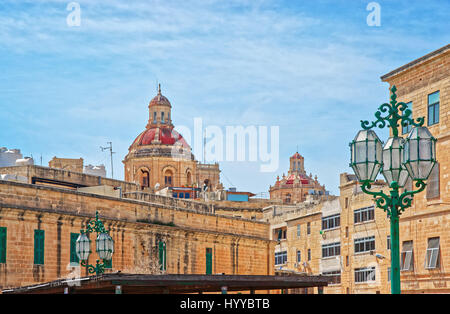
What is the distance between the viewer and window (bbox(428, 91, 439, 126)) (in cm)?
2972

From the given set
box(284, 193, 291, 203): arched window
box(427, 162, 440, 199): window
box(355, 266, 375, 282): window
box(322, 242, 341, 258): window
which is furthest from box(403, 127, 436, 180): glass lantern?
box(284, 193, 291, 203): arched window

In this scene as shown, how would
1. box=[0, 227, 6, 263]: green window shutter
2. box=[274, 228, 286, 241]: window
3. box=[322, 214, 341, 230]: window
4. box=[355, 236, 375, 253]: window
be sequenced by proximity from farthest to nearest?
box=[274, 228, 286, 241]: window
box=[322, 214, 341, 230]: window
box=[355, 236, 375, 253]: window
box=[0, 227, 6, 263]: green window shutter

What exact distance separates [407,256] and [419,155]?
56.5 feet

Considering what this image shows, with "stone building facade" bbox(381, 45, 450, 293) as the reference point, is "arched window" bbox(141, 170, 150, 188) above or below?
above

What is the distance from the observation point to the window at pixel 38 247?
32938mm

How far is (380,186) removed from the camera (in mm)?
52125

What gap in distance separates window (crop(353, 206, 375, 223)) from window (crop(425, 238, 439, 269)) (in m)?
19.3

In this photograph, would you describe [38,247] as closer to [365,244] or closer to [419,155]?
[419,155]

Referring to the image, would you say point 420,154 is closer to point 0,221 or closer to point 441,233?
point 441,233

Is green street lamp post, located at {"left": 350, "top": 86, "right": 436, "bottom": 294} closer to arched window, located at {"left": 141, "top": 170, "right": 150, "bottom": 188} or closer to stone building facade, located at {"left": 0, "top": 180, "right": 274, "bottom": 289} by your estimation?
stone building facade, located at {"left": 0, "top": 180, "right": 274, "bottom": 289}

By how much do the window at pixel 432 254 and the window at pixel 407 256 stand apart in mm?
1060

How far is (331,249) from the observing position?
55344 mm

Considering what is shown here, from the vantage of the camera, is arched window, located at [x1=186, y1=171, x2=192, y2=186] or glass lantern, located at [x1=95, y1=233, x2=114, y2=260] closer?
glass lantern, located at [x1=95, y1=233, x2=114, y2=260]
